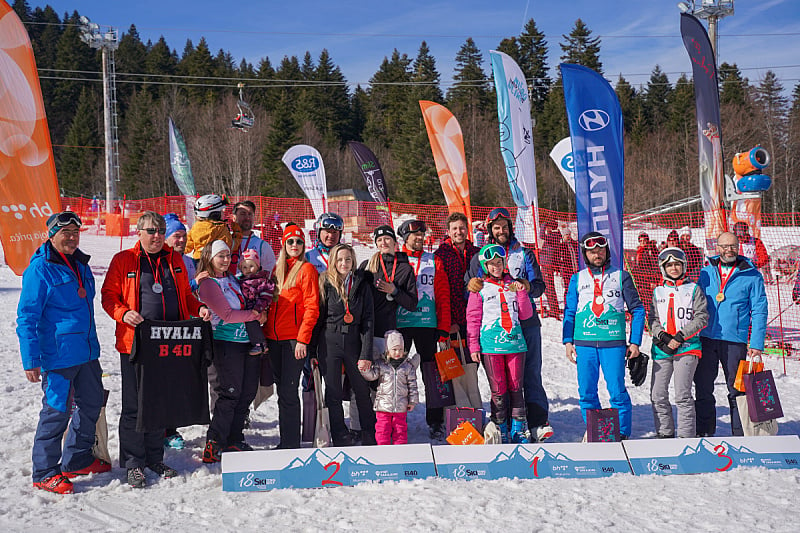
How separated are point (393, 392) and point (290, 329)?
0.90m

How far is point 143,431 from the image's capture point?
400 cm

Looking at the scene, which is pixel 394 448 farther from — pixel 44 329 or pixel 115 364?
pixel 115 364

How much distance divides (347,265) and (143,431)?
1793mm

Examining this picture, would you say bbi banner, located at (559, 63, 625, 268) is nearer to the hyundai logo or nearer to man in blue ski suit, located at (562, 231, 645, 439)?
the hyundai logo

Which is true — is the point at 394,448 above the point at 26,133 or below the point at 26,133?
below

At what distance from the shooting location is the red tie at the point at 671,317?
4.79 m

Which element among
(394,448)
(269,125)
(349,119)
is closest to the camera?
(394,448)

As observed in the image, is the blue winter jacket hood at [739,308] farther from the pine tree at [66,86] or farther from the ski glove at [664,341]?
the pine tree at [66,86]

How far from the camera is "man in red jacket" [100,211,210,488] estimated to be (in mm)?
4031

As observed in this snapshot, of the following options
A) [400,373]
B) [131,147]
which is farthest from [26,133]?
[131,147]

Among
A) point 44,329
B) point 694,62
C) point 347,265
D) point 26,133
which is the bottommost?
point 44,329

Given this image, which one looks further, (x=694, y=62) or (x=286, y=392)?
(x=694, y=62)

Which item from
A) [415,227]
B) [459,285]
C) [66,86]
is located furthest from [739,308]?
[66,86]

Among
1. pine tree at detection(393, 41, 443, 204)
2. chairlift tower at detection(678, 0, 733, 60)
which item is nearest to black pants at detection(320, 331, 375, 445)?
chairlift tower at detection(678, 0, 733, 60)
